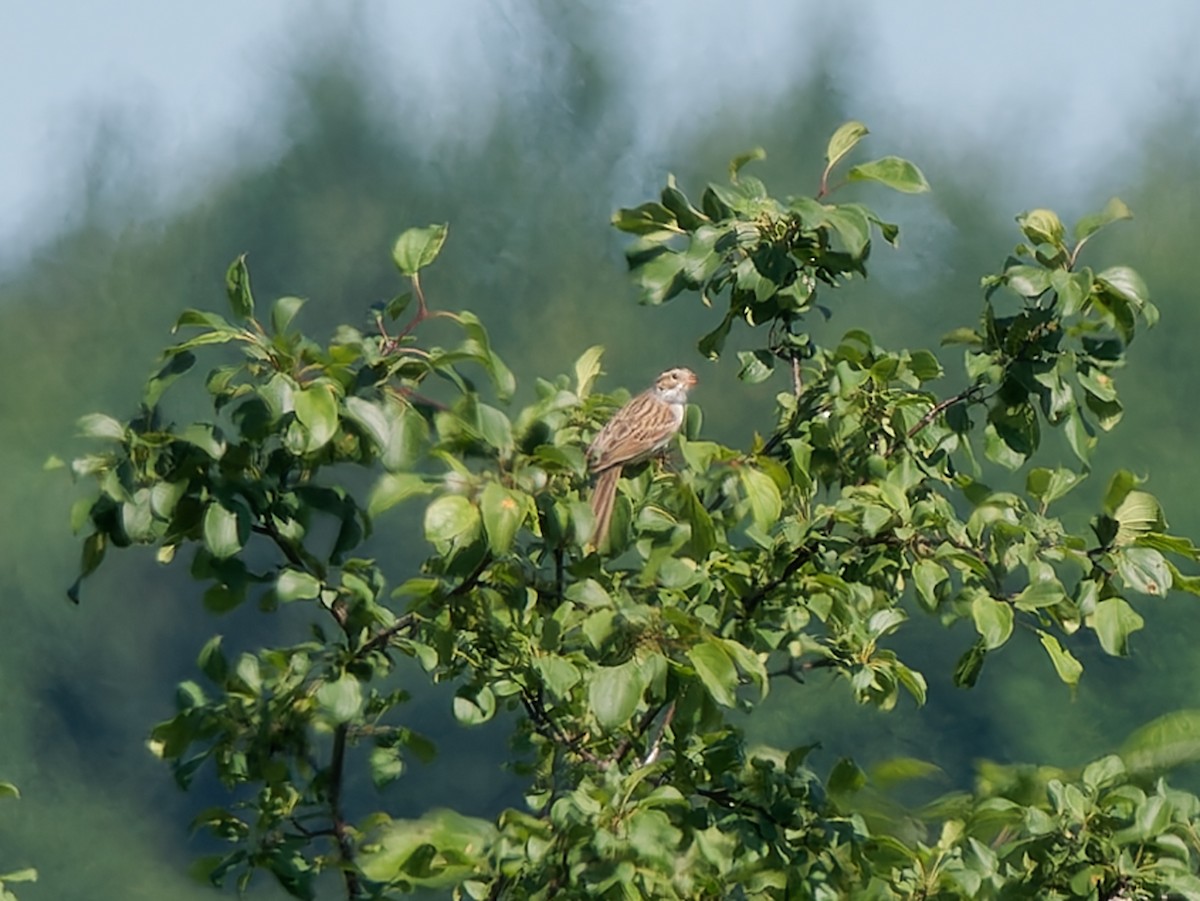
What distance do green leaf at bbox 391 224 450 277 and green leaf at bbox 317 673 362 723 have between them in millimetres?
634

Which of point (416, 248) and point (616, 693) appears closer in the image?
point (616, 693)

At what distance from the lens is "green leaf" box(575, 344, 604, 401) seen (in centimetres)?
365

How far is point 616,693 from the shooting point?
2707mm

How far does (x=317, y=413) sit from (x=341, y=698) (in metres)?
0.54

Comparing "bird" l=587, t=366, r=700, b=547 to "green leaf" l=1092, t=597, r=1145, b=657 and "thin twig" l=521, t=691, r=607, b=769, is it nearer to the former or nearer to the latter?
"thin twig" l=521, t=691, r=607, b=769

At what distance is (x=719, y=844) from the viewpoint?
331cm

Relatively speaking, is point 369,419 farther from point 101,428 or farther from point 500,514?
point 101,428

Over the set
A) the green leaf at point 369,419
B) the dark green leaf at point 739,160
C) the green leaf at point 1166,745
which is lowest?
the green leaf at point 1166,745

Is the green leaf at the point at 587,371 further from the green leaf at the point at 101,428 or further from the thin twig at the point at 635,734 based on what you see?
the green leaf at the point at 101,428

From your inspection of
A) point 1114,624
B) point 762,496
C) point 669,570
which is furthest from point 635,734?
point 1114,624

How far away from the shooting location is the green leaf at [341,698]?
9.76 ft

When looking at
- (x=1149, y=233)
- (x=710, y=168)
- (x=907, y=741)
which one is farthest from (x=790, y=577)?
(x=1149, y=233)

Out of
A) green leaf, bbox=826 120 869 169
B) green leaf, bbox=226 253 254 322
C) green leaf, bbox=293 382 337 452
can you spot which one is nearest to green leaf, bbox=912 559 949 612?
green leaf, bbox=826 120 869 169

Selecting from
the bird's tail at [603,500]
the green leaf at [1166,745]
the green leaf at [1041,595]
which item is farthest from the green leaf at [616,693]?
the green leaf at [1166,745]
